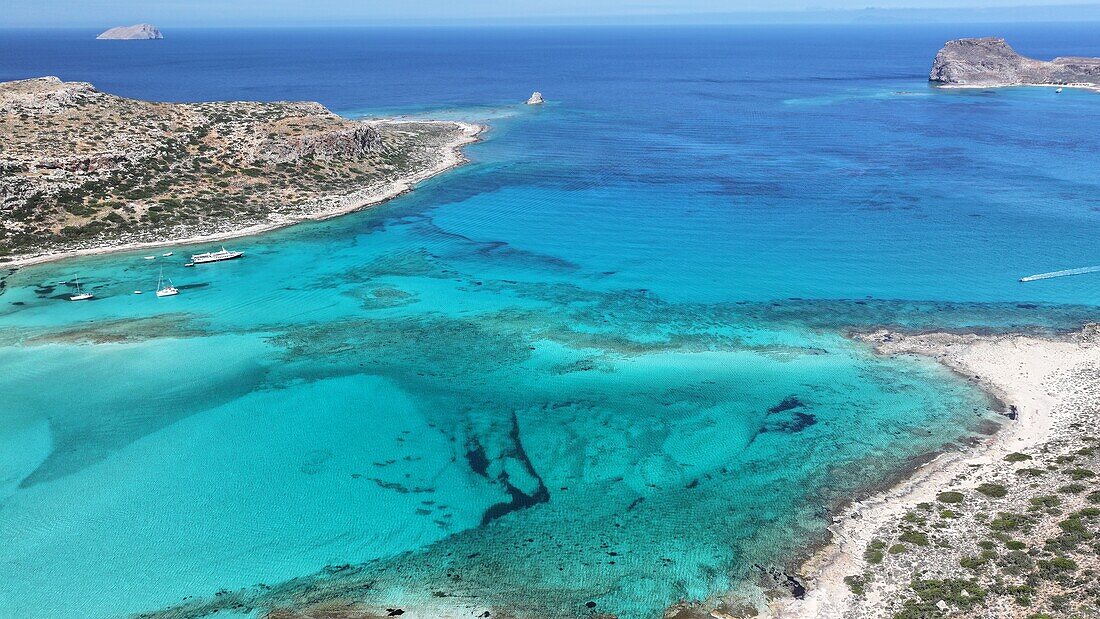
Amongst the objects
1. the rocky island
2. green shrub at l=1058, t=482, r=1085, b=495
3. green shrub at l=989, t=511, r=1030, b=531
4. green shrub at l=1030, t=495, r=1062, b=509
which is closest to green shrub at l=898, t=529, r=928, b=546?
green shrub at l=989, t=511, r=1030, b=531

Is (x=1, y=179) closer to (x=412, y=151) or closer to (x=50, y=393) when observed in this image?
(x=50, y=393)

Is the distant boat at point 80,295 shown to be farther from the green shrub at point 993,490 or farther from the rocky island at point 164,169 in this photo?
the green shrub at point 993,490

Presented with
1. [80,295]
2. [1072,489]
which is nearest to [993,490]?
[1072,489]

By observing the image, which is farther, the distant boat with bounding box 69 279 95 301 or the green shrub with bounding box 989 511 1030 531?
the distant boat with bounding box 69 279 95 301

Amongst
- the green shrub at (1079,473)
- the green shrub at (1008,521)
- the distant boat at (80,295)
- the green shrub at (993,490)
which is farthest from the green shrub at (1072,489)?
the distant boat at (80,295)

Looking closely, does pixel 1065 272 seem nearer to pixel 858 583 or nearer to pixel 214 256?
pixel 858 583

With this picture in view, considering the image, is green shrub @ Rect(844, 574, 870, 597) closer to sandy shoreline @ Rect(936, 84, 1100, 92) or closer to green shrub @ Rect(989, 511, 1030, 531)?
green shrub @ Rect(989, 511, 1030, 531)
